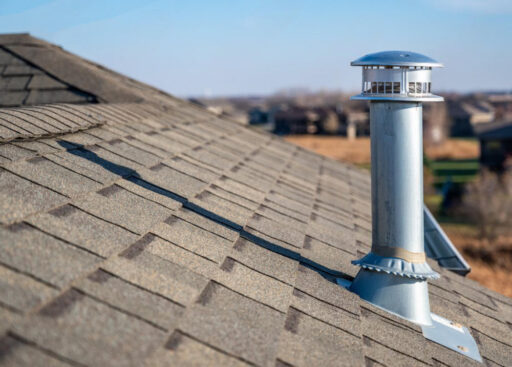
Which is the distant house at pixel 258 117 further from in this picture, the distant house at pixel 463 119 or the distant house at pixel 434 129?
the distant house at pixel 434 129

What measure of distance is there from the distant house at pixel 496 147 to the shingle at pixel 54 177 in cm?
3409

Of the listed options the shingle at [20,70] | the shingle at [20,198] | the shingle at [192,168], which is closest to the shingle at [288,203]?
the shingle at [192,168]

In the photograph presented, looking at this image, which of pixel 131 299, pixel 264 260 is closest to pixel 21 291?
pixel 131 299

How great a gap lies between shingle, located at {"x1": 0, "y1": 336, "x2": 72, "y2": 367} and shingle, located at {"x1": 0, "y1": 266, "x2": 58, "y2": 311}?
0.20 metres

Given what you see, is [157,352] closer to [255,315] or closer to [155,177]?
[255,315]

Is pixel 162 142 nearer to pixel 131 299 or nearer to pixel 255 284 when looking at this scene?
pixel 255 284

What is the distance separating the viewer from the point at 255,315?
288 centimetres

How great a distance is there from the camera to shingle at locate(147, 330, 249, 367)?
7.08 ft

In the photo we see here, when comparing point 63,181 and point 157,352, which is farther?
point 63,181

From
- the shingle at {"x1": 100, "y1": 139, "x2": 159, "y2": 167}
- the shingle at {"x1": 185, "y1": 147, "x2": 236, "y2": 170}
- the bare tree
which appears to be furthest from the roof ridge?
the bare tree

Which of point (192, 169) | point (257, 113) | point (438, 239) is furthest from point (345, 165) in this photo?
point (257, 113)

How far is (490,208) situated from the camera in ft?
76.3

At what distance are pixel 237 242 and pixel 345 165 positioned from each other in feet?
22.1

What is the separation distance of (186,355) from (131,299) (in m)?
0.40
